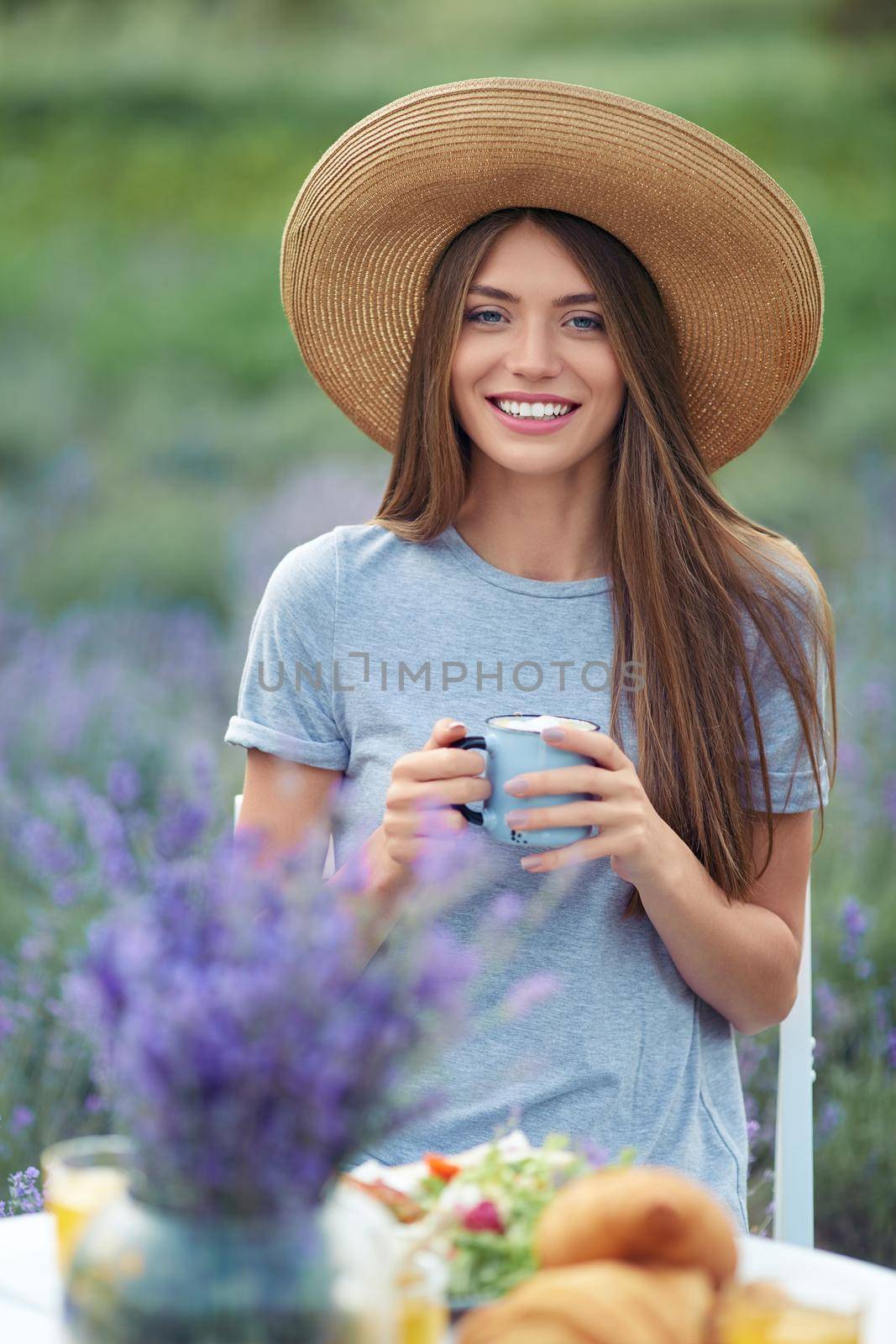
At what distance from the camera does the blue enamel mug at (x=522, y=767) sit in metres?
1.32

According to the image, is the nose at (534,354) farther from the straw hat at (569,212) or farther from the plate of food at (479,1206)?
the plate of food at (479,1206)

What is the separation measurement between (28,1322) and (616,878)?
0.85 metres

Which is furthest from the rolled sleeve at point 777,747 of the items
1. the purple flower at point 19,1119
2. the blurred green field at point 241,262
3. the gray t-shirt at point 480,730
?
the blurred green field at point 241,262

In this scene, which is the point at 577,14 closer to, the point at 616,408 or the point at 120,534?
the point at 120,534

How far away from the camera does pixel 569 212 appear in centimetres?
170

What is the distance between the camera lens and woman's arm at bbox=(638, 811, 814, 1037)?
1530mm

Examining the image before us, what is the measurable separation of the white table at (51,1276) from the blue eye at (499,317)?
102cm

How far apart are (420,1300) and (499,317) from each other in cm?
120

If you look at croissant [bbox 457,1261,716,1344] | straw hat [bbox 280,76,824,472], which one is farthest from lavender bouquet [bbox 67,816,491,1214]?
Result: straw hat [bbox 280,76,824,472]

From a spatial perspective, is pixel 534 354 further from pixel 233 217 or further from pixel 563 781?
pixel 233 217

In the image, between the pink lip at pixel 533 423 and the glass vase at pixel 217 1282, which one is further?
the pink lip at pixel 533 423

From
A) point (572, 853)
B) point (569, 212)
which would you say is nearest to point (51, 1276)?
point (572, 853)

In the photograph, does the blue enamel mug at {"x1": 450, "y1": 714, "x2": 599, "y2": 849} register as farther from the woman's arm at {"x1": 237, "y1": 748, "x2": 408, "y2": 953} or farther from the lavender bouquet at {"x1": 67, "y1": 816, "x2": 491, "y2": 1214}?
the lavender bouquet at {"x1": 67, "y1": 816, "x2": 491, "y2": 1214}

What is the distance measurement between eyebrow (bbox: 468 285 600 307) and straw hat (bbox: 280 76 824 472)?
0.33 ft
